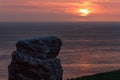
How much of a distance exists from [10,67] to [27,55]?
0.91m

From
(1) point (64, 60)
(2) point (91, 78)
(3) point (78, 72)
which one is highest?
(2) point (91, 78)

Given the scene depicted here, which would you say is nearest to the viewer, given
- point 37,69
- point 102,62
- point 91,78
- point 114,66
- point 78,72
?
point 37,69

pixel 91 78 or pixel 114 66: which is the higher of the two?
pixel 91 78

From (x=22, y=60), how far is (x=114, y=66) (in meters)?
41.2

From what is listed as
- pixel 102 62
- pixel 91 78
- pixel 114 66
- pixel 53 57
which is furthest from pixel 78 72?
pixel 53 57

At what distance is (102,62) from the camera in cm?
6794

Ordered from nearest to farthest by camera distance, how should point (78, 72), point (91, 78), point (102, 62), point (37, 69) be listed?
point (37, 69) → point (91, 78) → point (78, 72) → point (102, 62)

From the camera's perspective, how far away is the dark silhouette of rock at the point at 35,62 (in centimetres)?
2150

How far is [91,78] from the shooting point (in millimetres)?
29203

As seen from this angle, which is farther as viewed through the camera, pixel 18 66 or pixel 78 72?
pixel 78 72

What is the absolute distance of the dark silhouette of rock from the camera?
21500mm

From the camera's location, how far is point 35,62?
21.5m

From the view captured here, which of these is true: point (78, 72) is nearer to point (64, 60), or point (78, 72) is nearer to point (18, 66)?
point (64, 60)

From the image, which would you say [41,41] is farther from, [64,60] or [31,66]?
[64,60]
